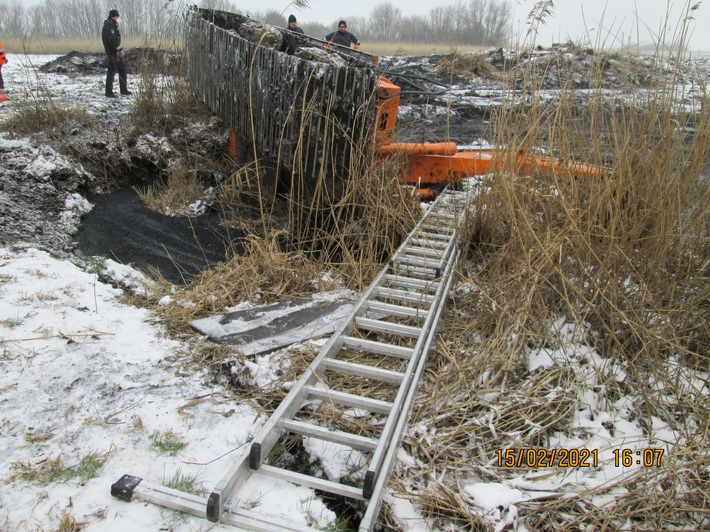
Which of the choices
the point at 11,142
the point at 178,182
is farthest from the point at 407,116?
the point at 11,142

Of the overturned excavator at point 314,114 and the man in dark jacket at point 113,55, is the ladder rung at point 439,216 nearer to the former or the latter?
the overturned excavator at point 314,114

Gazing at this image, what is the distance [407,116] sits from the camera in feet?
32.3

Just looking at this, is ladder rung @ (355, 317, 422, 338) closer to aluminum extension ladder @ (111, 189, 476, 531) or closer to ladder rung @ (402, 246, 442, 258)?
aluminum extension ladder @ (111, 189, 476, 531)

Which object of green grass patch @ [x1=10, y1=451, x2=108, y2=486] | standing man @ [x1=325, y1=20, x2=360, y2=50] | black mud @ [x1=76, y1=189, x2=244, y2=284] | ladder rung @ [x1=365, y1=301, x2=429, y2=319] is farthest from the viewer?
standing man @ [x1=325, y1=20, x2=360, y2=50]

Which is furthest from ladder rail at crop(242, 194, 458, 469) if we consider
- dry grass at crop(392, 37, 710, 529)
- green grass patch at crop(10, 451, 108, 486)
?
green grass patch at crop(10, 451, 108, 486)

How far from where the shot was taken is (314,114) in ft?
14.7

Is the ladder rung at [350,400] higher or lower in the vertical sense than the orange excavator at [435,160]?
lower

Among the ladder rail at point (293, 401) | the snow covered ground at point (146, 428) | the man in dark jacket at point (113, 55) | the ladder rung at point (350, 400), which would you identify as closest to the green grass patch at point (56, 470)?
the snow covered ground at point (146, 428)

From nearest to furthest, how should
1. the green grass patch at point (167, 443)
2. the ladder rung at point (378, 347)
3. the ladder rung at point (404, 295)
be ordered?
the green grass patch at point (167, 443) → the ladder rung at point (378, 347) → the ladder rung at point (404, 295)

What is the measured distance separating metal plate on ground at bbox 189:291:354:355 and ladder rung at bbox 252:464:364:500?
1101 millimetres

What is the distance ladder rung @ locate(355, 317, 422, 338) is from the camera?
3.34 m

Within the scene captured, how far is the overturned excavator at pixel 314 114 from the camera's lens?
4426mm

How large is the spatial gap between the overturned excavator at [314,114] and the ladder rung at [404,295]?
1.18 m
